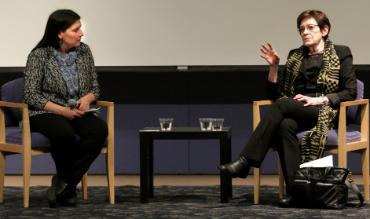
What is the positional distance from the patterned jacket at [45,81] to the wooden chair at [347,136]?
1.08 metres

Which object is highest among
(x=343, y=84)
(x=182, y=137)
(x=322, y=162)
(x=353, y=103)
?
(x=343, y=84)

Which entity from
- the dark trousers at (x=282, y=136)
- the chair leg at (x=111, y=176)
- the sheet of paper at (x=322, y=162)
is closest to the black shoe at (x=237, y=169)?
the dark trousers at (x=282, y=136)

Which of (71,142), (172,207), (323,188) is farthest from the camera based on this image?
(71,142)

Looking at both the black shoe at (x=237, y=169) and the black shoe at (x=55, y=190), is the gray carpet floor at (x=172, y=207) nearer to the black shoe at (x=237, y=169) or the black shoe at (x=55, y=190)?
the black shoe at (x=55, y=190)

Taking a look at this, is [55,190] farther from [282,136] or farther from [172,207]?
[282,136]

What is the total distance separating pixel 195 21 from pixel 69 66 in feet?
4.16

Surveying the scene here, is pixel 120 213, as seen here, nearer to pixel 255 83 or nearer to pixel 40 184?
pixel 40 184

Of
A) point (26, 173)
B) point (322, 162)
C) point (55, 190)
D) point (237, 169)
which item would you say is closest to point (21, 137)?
point (26, 173)

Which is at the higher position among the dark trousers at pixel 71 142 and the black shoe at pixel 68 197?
the dark trousers at pixel 71 142

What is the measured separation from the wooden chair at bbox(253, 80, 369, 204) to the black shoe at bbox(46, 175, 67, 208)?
3.70ft

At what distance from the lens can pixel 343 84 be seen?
15.2 feet

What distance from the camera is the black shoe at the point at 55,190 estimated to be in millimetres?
4445

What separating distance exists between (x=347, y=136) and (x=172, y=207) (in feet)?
3.61

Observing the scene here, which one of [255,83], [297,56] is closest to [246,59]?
[255,83]
